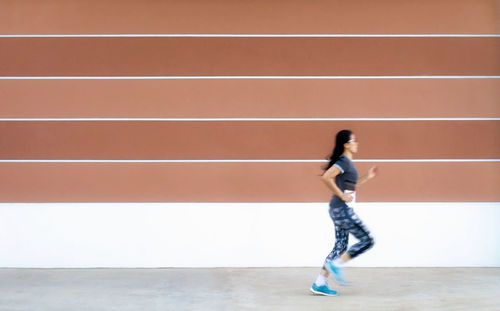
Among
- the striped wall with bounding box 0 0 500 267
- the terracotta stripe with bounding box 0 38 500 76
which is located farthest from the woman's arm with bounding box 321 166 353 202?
the terracotta stripe with bounding box 0 38 500 76

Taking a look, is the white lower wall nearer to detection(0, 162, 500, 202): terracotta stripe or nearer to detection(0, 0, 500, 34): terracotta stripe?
detection(0, 162, 500, 202): terracotta stripe

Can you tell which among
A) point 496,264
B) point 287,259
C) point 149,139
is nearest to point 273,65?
point 149,139

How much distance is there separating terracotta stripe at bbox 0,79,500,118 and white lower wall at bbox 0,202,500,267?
3.42 ft

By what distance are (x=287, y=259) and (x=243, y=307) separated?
Result: 1.80 m

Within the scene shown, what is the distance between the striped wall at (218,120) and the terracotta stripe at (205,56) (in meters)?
0.02

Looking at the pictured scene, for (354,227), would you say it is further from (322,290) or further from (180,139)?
(180,139)

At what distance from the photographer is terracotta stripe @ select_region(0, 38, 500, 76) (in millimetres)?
8344

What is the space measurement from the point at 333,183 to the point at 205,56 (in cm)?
235

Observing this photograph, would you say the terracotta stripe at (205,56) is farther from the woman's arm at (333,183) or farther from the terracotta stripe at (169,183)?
the woman's arm at (333,183)

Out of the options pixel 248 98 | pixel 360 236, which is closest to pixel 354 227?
pixel 360 236

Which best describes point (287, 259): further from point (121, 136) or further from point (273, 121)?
point (121, 136)

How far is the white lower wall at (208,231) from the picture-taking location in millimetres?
8352

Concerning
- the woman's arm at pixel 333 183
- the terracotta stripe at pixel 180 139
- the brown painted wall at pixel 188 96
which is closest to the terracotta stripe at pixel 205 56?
the brown painted wall at pixel 188 96

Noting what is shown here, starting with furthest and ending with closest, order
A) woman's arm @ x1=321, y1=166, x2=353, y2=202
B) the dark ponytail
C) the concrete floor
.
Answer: the dark ponytail → woman's arm @ x1=321, y1=166, x2=353, y2=202 → the concrete floor
